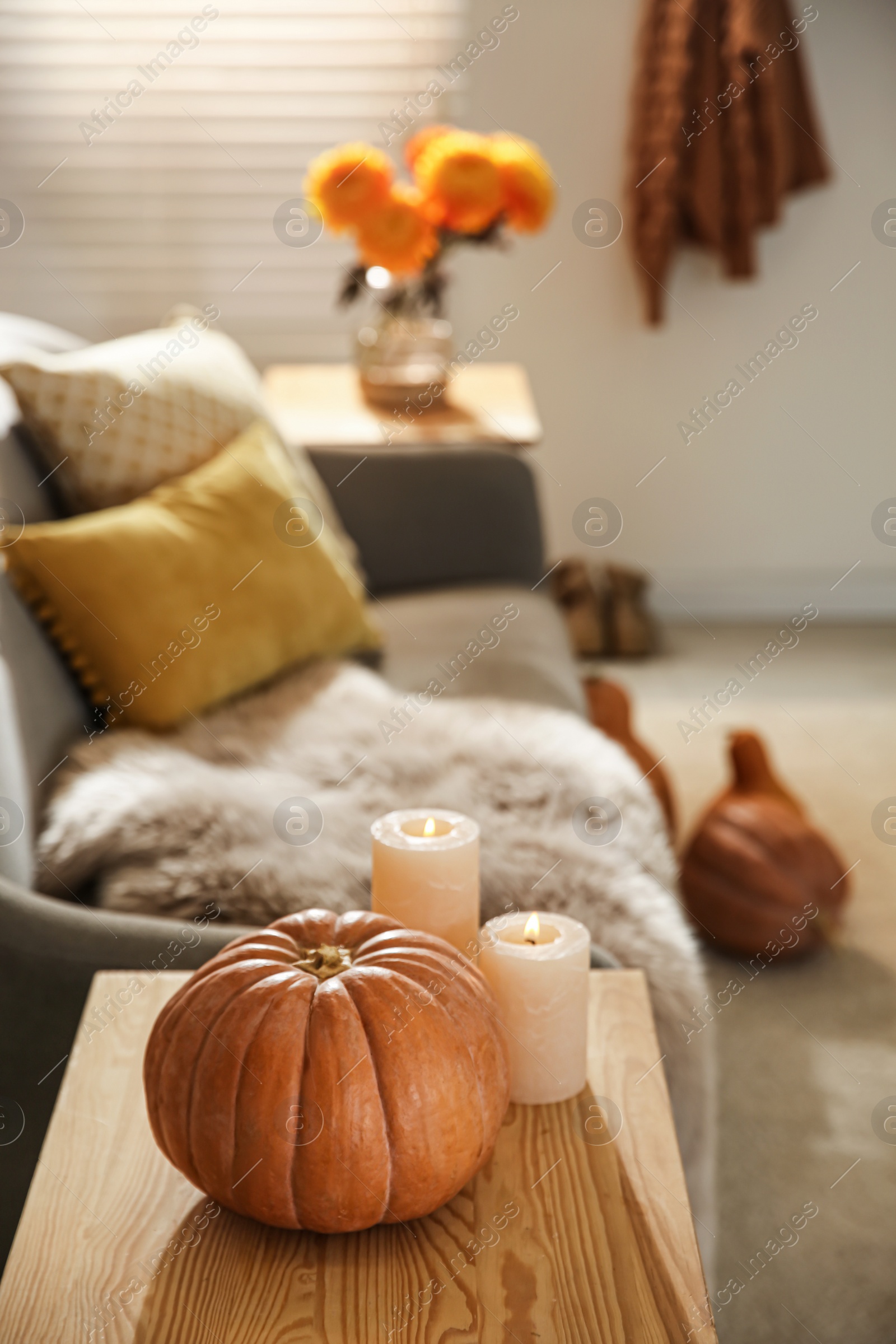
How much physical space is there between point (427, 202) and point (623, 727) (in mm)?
1052

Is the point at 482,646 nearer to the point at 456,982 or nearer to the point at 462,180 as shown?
the point at 462,180

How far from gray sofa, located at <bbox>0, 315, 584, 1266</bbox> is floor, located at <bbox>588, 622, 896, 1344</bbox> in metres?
0.53

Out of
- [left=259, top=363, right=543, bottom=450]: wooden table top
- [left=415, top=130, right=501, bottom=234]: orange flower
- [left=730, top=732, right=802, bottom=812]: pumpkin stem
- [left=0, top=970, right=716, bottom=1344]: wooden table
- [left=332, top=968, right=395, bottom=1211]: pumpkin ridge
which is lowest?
[left=730, top=732, right=802, bottom=812]: pumpkin stem

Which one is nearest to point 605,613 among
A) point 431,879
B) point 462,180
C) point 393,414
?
point 393,414

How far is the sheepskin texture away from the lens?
41.0 inches

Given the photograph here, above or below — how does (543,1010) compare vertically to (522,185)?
below

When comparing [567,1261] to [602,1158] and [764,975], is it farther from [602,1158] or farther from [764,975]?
[764,975]

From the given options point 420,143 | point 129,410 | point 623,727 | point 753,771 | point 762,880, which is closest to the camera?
point 129,410

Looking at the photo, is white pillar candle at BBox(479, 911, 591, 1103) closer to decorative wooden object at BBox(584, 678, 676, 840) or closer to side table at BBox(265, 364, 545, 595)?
decorative wooden object at BBox(584, 678, 676, 840)

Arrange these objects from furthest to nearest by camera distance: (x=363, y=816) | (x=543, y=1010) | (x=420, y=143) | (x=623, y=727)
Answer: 1. (x=420, y=143)
2. (x=623, y=727)
3. (x=363, y=816)
4. (x=543, y=1010)

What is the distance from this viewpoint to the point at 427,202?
85.8 inches

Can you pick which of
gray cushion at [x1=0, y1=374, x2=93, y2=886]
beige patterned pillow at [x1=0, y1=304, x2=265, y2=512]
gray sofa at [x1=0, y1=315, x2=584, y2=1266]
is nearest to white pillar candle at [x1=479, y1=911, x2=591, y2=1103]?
gray sofa at [x1=0, y1=315, x2=584, y2=1266]

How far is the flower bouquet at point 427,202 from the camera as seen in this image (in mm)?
2133

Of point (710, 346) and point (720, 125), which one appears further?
point (710, 346)
